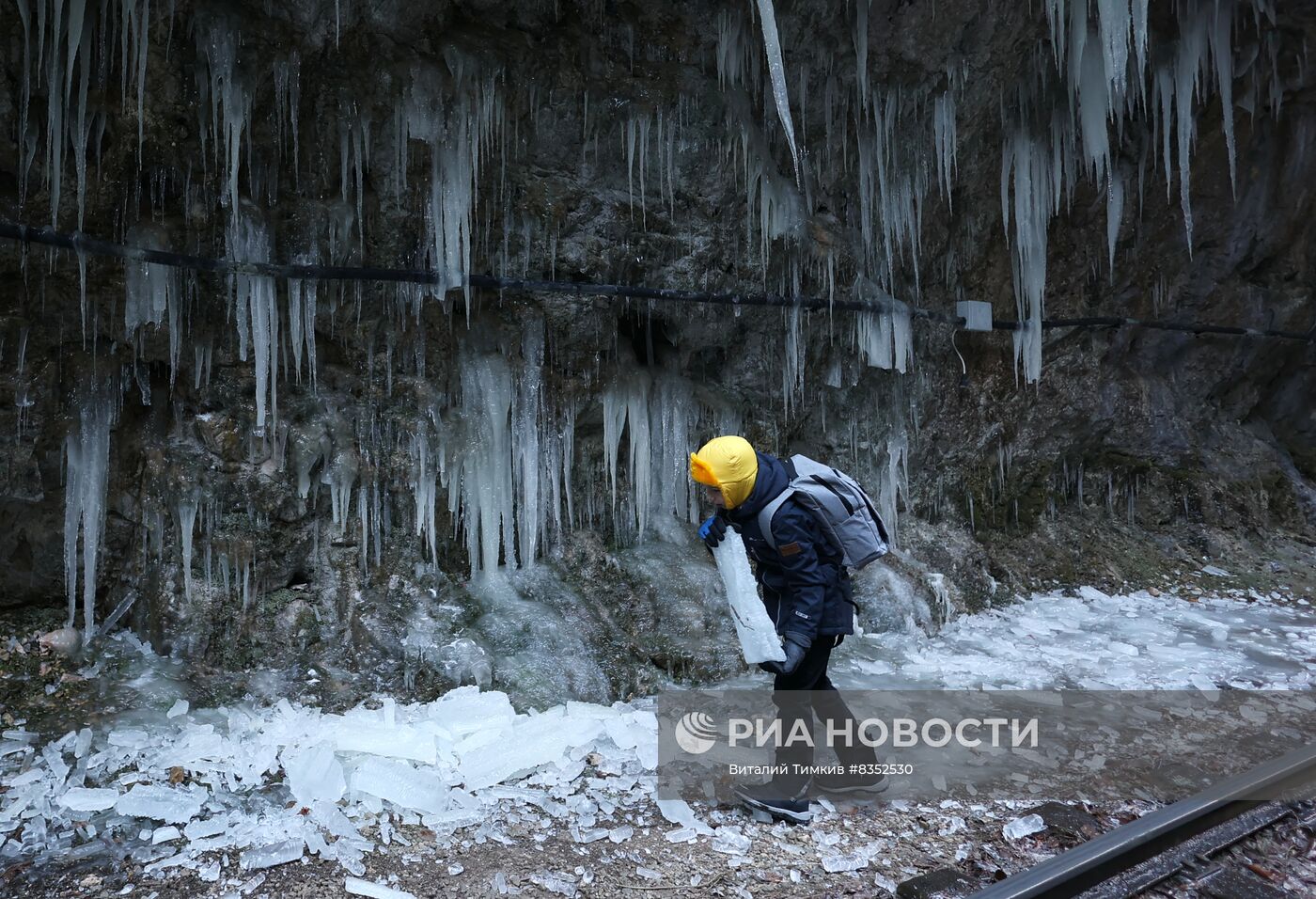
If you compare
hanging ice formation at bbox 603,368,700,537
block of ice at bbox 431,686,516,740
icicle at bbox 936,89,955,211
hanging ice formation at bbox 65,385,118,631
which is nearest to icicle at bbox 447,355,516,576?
hanging ice formation at bbox 603,368,700,537

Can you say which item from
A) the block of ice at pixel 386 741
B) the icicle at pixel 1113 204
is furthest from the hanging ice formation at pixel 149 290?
the icicle at pixel 1113 204

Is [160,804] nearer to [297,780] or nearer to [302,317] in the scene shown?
[297,780]

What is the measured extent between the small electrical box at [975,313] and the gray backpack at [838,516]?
16.8 ft

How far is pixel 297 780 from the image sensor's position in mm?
3527

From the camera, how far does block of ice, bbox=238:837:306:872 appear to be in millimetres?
2930

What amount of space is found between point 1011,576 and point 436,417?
5.76 metres

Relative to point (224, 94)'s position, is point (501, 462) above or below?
below

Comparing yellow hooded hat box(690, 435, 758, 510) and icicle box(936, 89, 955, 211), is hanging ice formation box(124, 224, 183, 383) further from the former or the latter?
icicle box(936, 89, 955, 211)

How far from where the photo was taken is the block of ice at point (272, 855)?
2930 mm

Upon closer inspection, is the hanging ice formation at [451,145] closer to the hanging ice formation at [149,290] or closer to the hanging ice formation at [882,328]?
the hanging ice formation at [149,290]

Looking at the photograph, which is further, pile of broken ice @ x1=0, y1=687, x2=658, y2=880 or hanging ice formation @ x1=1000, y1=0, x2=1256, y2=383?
hanging ice formation @ x1=1000, y1=0, x2=1256, y2=383

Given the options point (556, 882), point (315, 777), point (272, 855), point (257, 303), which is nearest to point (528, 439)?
point (257, 303)

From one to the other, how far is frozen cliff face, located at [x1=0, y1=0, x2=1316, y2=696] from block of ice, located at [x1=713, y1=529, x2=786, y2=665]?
6.84 ft

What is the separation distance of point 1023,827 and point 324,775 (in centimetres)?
288
